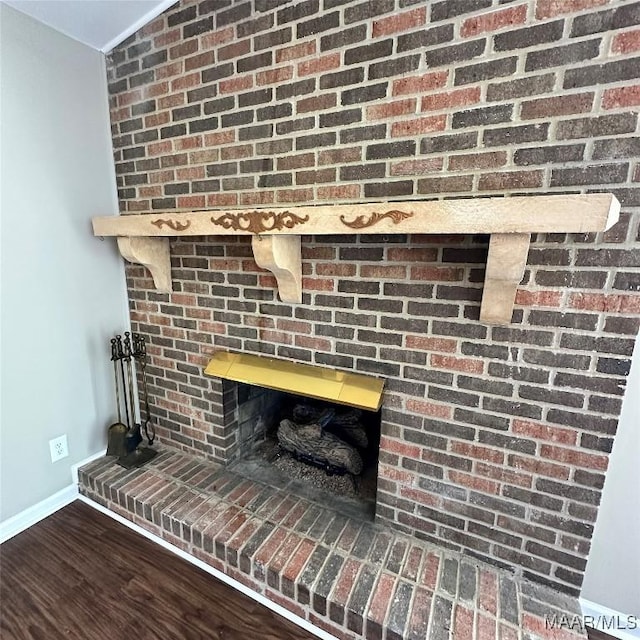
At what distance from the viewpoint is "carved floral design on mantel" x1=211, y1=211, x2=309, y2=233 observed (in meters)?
1.18

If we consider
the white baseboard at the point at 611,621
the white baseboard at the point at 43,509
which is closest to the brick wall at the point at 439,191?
the white baseboard at the point at 611,621

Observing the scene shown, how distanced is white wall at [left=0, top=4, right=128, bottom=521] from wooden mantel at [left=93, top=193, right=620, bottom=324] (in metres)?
0.36

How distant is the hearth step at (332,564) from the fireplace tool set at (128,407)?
0.41 ft

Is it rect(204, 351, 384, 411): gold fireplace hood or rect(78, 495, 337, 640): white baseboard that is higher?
rect(204, 351, 384, 411): gold fireplace hood

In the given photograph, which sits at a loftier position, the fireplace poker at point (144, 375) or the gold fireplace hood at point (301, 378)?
the gold fireplace hood at point (301, 378)

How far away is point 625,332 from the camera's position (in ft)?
3.32

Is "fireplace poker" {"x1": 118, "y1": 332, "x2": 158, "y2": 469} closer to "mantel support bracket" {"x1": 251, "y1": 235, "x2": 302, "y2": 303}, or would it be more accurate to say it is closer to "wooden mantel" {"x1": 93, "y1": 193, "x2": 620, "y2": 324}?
"wooden mantel" {"x1": 93, "y1": 193, "x2": 620, "y2": 324}

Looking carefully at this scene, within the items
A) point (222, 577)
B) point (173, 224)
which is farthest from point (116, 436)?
point (173, 224)

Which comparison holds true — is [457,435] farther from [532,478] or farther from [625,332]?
[625,332]

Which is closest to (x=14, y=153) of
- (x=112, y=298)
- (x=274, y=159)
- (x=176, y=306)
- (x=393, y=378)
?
(x=112, y=298)

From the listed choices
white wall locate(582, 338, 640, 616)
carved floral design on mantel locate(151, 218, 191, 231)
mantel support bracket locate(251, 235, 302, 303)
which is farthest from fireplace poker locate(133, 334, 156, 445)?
white wall locate(582, 338, 640, 616)

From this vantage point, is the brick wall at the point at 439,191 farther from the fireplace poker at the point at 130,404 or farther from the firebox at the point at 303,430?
the fireplace poker at the point at 130,404

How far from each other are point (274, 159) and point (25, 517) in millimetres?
1963

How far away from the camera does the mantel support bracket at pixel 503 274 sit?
3.14ft
